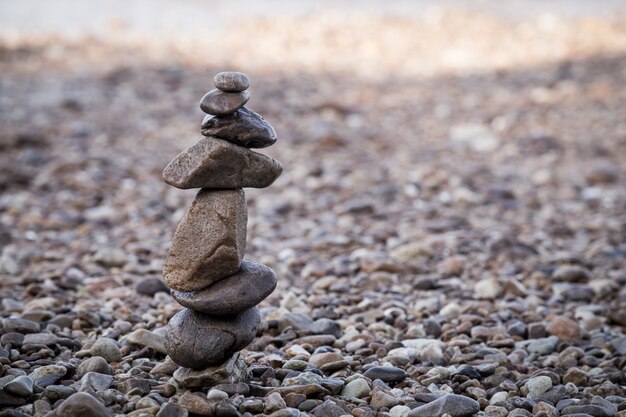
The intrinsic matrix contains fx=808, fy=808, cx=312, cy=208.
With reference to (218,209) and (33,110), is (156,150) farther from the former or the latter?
(218,209)

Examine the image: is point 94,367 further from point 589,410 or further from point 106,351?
point 589,410

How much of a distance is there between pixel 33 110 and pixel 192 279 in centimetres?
702

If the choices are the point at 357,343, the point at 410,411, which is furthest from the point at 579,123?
the point at 410,411

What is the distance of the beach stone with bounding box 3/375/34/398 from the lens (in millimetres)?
3580

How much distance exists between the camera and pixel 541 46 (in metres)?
13.6

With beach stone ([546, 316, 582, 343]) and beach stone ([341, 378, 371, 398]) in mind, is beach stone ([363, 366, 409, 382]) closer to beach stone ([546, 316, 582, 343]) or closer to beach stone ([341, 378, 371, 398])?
beach stone ([341, 378, 371, 398])

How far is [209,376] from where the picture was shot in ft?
12.4

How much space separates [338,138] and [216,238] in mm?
5528

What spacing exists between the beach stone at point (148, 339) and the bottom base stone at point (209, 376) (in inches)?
18.5

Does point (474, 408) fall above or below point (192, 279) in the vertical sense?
below

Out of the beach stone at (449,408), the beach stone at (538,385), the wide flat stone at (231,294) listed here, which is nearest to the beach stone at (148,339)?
the wide flat stone at (231,294)

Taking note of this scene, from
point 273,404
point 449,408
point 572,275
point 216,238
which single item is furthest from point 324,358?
point 572,275

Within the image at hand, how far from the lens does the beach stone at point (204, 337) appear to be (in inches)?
147

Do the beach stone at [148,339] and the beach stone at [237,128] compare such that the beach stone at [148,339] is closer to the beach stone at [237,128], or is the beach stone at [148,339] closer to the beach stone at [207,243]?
the beach stone at [207,243]
